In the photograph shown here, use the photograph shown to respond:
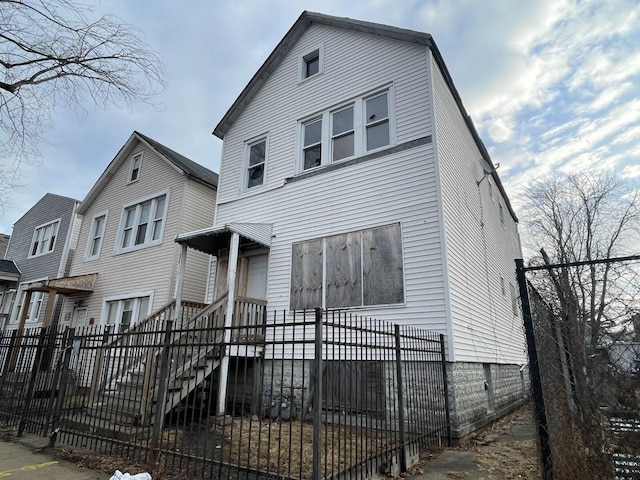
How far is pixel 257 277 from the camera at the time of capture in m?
10.2

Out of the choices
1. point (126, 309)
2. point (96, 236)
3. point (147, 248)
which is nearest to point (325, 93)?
point (147, 248)

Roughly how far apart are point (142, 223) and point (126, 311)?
351 centimetres

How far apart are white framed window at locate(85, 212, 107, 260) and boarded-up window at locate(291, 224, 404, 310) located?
1101 cm

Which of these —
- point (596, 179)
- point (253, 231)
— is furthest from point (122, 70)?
point (596, 179)

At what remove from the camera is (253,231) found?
373 inches

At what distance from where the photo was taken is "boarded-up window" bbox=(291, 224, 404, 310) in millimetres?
7812

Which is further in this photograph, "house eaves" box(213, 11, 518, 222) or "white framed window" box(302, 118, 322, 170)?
→ "white framed window" box(302, 118, 322, 170)

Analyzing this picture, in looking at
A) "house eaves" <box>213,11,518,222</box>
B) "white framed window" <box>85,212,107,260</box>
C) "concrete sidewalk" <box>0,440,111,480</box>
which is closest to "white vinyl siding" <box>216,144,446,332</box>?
"house eaves" <box>213,11,518,222</box>

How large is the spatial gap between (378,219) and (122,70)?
673 cm

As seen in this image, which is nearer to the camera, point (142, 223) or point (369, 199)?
point (369, 199)

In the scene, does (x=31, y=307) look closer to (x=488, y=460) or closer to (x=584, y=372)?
(x=488, y=460)

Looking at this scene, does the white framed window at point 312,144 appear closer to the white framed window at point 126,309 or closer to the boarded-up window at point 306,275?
the boarded-up window at point 306,275

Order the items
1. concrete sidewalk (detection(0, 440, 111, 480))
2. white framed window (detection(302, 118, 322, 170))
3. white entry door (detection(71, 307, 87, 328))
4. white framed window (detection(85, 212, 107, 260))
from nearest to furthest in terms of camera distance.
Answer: concrete sidewalk (detection(0, 440, 111, 480)) < white framed window (detection(302, 118, 322, 170)) < white entry door (detection(71, 307, 87, 328)) < white framed window (detection(85, 212, 107, 260))

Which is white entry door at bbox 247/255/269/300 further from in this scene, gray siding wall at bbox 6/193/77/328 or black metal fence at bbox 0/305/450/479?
gray siding wall at bbox 6/193/77/328
